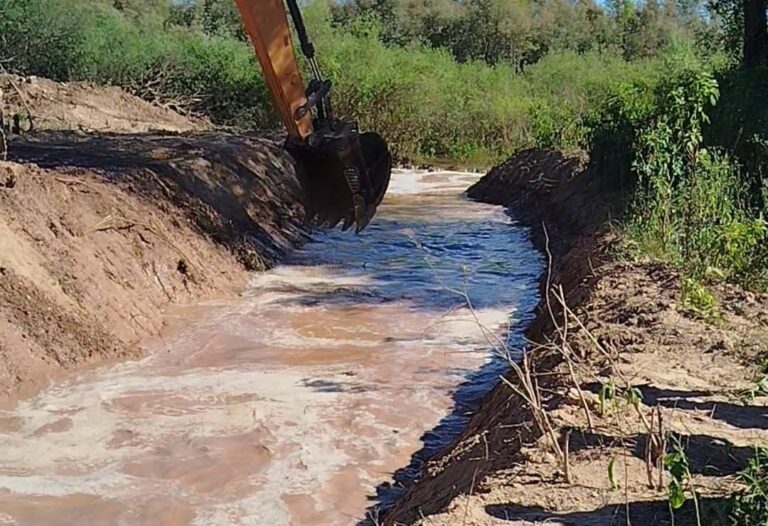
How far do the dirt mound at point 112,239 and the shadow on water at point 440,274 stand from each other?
113 cm

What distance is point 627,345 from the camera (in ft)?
22.1

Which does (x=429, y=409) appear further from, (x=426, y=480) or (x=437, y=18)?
(x=437, y=18)

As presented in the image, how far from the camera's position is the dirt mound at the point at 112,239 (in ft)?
27.2

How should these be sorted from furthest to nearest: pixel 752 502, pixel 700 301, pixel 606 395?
pixel 700 301
pixel 606 395
pixel 752 502

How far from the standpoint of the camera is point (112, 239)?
1024cm

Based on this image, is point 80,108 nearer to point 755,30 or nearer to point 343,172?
point 755,30

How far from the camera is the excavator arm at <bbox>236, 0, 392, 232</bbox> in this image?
340 inches

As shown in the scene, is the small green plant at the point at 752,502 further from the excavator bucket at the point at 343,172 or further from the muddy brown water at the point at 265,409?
the excavator bucket at the point at 343,172

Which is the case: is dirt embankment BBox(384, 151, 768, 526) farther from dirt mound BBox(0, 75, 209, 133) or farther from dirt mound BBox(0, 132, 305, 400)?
dirt mound BBox(0, 75, 209, 133)

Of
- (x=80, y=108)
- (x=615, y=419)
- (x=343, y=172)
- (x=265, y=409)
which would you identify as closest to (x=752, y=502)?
(x=615, y=419)

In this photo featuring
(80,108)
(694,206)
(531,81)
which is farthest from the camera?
(531,81)

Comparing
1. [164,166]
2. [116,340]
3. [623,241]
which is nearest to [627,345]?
[623,241]

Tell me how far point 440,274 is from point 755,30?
6.89m

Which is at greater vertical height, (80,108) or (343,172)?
(80,108)
